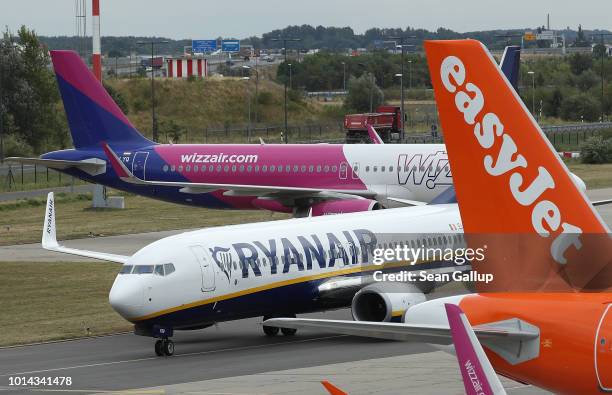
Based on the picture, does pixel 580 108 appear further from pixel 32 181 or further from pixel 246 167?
pixel 246 167

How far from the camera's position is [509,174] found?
12.9 m

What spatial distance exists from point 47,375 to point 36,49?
329ft

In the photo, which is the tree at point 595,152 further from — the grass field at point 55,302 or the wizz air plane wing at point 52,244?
the wizz air plane wing at point 52,244

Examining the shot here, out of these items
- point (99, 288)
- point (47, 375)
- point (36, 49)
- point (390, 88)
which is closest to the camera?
point (47, 375)

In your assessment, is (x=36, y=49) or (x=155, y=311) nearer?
(x=155, y=311)

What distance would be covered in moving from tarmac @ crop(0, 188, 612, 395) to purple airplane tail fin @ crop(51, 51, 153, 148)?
22.3 metres

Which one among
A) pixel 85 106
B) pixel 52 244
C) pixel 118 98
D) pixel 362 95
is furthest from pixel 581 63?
pixel 52 244

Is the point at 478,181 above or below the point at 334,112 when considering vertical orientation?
above

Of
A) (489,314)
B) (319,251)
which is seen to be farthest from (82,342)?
(489,314)

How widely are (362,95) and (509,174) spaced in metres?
146

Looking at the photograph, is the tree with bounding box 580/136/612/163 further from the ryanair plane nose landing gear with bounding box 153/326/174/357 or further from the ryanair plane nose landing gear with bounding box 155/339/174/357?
the ryanair plane nose landing gear with bounding box 155/339/174/357

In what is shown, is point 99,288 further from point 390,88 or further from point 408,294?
point 390,88

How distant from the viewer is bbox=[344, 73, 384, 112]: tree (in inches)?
6191

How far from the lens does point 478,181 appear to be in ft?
42.8
